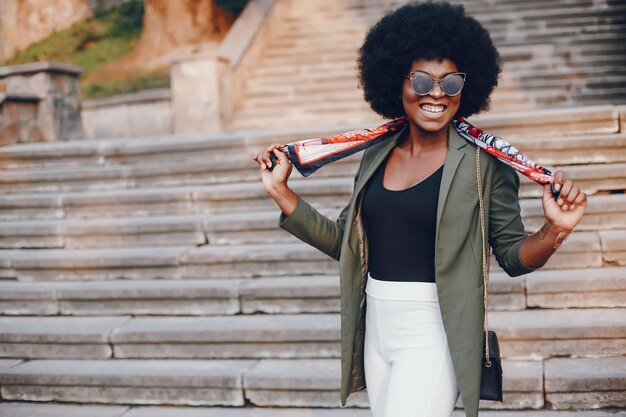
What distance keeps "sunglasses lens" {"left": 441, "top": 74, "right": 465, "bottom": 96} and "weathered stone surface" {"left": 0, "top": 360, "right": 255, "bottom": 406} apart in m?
2.50

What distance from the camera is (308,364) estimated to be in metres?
4.15

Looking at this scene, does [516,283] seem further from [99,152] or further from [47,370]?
[99,152]

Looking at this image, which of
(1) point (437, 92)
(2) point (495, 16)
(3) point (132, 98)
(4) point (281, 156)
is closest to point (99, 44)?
(3) point (132, 98)

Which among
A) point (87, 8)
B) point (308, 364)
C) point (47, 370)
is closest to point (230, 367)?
point (308, 364)

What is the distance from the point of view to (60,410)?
4.19m

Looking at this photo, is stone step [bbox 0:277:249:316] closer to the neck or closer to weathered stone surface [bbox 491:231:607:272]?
weathered stone surface [bbox 491:231:607:272]

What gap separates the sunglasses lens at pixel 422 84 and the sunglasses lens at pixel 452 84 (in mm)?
43

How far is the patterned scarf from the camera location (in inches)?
84.7

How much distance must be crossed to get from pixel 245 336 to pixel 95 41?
15251mm

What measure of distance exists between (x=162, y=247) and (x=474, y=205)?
11.9 feet

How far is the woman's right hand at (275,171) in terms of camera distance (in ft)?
7.51

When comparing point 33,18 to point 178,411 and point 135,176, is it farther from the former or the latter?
point 178,411

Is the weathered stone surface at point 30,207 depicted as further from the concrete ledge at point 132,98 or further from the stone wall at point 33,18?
the stone wall at point 33,18

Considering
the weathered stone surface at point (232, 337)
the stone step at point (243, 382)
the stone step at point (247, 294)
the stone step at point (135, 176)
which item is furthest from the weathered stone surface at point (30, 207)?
the weathered stone surface at point (232, 337)
